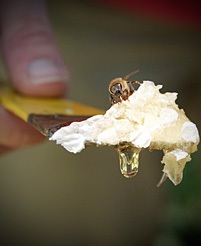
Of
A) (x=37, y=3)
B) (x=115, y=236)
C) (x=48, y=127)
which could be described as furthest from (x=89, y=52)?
(x=48, y=127)

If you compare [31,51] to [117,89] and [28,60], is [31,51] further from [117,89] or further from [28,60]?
[117,89]

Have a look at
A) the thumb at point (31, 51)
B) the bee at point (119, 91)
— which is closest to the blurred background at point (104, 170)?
the thumb at point (31, 51)

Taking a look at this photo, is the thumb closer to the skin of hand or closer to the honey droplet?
the skin of hand

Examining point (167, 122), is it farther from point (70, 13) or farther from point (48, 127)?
point (70, 13)

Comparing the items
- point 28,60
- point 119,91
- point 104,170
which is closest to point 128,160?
point 119,91

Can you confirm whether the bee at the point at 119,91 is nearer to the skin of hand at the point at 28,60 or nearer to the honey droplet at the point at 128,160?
the honey droplet at the point at 128,160

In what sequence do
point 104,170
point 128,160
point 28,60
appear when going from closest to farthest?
point 128,160 → point 28,60 → point 104,170
